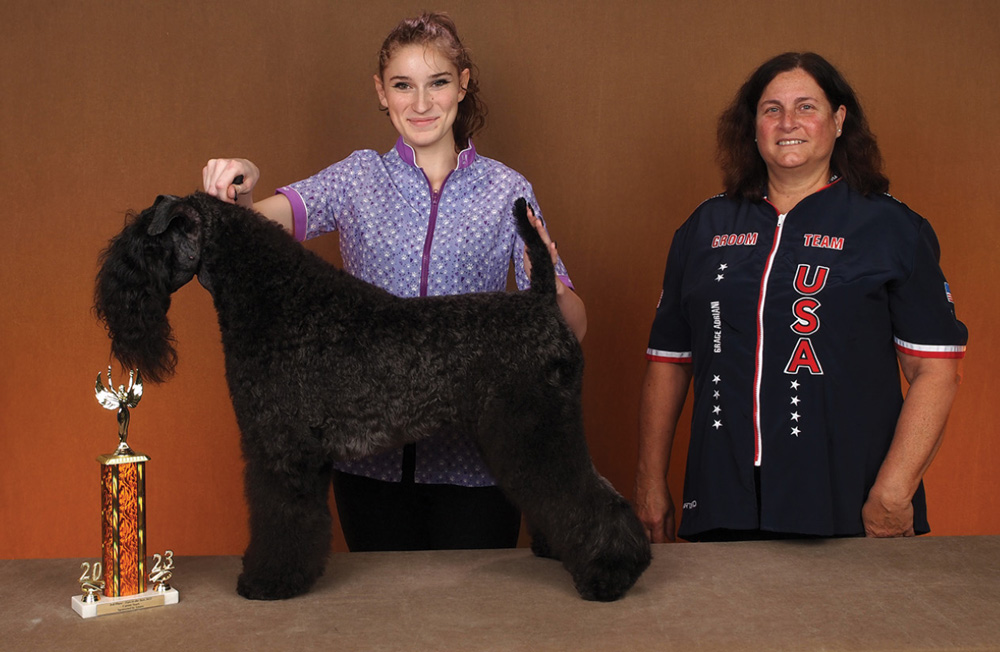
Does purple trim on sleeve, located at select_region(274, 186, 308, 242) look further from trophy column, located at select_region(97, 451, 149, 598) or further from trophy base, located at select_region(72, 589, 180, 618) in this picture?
trophy base, located at select_region(72, 589, 180, 618)

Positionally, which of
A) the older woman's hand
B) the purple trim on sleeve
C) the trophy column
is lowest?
the older woman's hand

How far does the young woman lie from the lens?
1759 millimetres

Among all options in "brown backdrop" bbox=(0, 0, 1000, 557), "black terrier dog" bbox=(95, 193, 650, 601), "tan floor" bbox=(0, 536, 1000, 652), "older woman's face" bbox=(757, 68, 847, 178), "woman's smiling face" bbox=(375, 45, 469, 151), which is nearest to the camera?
"tan floor" bbox=(0, 536, 1000, 652)

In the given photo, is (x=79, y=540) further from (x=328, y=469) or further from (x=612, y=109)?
(x=612, y=109)

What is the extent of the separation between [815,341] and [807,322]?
5 centimetres

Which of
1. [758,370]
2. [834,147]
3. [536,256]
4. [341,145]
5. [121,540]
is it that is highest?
[341,145]

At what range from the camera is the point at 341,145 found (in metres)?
2.85

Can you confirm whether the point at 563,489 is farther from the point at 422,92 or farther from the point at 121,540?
the point at 422,92

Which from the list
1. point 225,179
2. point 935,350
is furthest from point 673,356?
point 225,179

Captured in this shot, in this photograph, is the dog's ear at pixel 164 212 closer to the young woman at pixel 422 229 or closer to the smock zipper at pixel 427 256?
the young woman at pixel 422 229

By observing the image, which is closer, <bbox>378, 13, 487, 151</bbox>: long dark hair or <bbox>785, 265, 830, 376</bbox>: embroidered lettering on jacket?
<bbox>378, 13, 487, 151</bbox>: long dark hair

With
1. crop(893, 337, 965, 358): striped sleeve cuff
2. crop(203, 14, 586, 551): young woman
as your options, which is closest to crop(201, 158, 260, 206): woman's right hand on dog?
crop(203, 14, 586, 551): young woman

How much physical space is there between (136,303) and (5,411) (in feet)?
6.04

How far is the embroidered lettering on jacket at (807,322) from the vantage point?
1.88 metres
